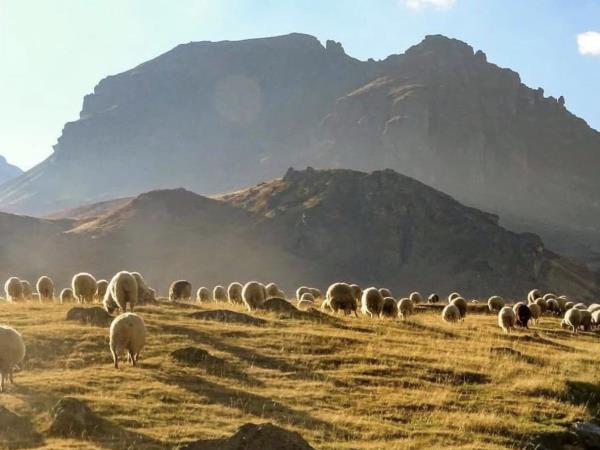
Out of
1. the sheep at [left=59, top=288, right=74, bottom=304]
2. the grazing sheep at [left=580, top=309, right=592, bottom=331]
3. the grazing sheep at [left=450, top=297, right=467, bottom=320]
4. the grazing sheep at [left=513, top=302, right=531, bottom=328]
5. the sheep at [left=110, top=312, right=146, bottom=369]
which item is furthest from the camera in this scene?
the grazing sheep at [left=450, top=297, right=467, bottom=320]

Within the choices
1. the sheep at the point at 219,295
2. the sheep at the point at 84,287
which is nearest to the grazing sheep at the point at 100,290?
the sheep at the point at 84,287

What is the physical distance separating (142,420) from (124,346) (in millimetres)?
4828

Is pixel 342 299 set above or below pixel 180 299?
above

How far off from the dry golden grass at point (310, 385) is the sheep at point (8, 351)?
1.76 feet

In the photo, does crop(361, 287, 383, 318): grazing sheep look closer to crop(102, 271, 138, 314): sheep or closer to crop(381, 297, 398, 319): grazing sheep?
crop(381, 297, 398, 319): grazing sheep

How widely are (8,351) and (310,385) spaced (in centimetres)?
829

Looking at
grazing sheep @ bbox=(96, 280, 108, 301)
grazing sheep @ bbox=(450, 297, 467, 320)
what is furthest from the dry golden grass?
grazing sheep @ bbox=(450, 297, 467, 320)

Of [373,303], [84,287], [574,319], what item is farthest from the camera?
[574,319]

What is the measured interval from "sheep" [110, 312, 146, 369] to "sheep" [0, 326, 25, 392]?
2777 mm

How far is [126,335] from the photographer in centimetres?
2011

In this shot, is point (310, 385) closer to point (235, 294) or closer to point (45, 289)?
point (45, 289)

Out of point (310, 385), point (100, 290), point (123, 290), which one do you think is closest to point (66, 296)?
point (100, 290)

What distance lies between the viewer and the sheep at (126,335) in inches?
790

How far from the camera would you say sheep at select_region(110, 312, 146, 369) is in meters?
20.1
